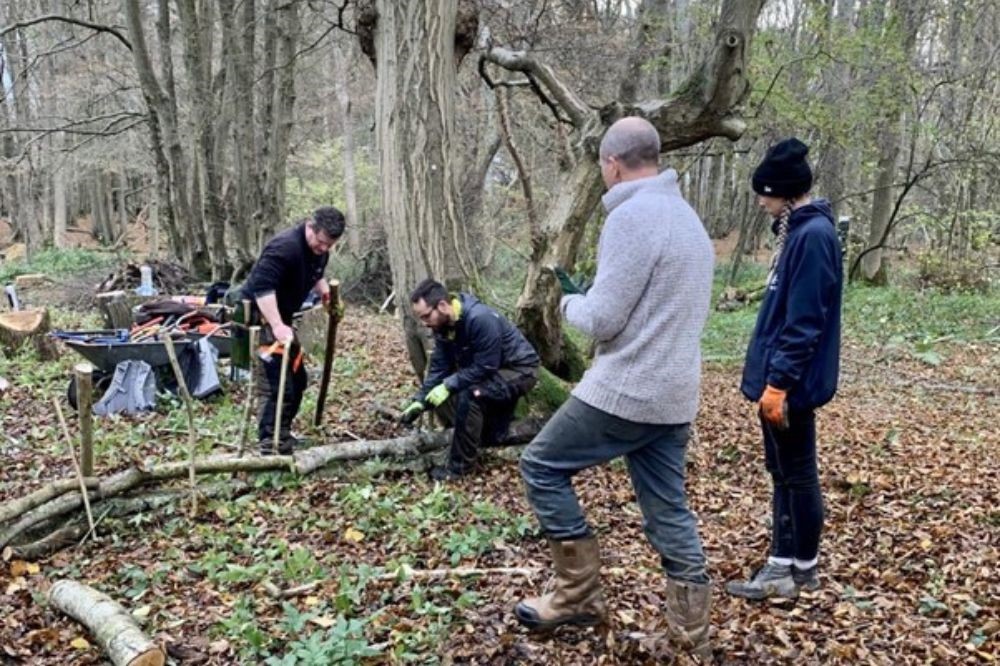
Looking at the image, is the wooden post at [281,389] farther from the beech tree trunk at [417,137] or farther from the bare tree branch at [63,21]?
the bare tree branch at [63,21]

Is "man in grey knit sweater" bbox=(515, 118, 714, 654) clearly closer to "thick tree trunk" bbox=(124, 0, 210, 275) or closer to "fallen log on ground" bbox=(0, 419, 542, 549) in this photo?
"fallen log on ground" bbox=(0, 419, 542, 549)

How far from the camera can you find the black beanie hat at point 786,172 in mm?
3189

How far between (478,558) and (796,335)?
188cm

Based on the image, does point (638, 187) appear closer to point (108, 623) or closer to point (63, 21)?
point (108, 623)

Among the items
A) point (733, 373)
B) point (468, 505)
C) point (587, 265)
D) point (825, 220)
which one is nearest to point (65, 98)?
point (587, 265)

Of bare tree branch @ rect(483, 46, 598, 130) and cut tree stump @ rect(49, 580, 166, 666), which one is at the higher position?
bare tree branch @ rect(483, 46, 598, 130)

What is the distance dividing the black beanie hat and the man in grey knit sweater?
50cm

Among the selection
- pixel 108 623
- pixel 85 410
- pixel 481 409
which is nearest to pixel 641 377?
pixel 108 623

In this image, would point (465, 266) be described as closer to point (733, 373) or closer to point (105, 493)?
point (105, 493)

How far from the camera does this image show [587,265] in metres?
9.77

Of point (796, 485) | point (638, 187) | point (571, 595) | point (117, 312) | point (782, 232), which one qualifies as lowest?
point (117, 312)

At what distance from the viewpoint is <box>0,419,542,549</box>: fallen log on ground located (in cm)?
434

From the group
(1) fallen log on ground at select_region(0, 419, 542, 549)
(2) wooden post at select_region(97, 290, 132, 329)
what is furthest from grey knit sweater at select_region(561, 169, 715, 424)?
(2) wooden post at select_region(97, 290, 132, 329)

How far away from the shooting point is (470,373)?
5.41 meters
